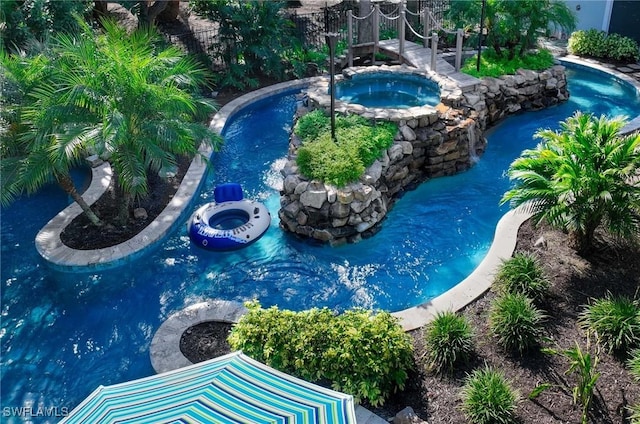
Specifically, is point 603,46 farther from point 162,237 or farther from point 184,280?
point 184,280

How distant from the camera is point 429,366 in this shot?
254 inches

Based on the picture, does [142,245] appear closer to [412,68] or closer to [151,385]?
[151,385]

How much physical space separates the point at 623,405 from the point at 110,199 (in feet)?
29.6

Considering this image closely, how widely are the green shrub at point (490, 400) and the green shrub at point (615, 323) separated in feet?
4.83

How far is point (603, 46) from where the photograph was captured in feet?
56.1

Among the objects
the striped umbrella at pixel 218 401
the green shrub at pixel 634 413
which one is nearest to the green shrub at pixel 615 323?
the green shrub at pixel 634 413

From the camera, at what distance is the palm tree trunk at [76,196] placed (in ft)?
30.3

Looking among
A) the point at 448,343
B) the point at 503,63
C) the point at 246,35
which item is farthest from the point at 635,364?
the point at 246,35

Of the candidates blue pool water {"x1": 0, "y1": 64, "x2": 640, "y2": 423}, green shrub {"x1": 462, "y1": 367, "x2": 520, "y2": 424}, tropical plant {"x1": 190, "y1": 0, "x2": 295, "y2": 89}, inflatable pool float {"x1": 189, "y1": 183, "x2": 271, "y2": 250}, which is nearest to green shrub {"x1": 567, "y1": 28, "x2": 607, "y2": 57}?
blue pool water {"x1": 0, "y1": 64, "x2": 640, "y2": 423}

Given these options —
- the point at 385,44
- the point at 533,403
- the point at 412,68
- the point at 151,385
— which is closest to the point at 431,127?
the point at 412,68

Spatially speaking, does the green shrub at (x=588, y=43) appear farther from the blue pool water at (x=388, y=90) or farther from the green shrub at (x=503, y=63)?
the blue pool water at (x=388, y=90)

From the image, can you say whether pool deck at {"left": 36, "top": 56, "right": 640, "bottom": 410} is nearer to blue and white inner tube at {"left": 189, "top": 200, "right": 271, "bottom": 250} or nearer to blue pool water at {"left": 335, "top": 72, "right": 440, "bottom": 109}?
blue and white inner tube at {"left": 189, "top": 200, "right": 271, "bottom": 250}

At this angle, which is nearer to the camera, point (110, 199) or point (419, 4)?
point (110, 199)

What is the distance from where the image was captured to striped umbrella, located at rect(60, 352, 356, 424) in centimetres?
455
